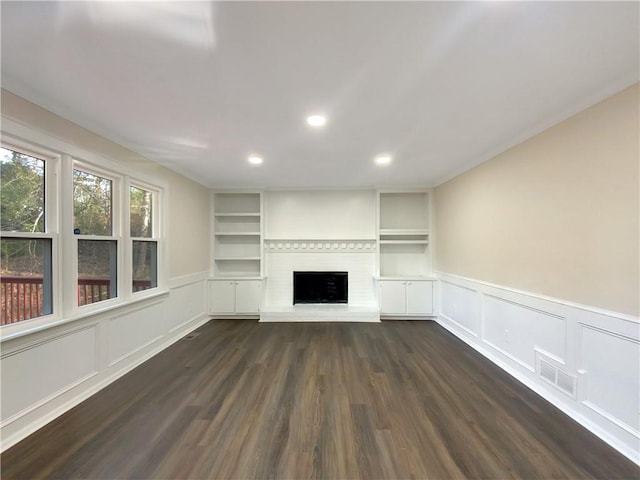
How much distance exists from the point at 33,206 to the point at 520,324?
179 inches

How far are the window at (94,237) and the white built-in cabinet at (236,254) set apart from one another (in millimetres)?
2116

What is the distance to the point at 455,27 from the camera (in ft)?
4.20

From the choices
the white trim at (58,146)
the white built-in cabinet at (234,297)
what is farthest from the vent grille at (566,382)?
the white trim at (58,146)

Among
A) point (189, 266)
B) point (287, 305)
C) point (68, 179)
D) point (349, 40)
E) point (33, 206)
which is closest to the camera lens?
point (349, 40)

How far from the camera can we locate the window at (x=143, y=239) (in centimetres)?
312

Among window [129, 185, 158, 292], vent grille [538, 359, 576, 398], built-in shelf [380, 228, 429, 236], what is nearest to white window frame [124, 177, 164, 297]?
window [129, 185, 158, 292]

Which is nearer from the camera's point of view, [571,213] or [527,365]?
[571,213]

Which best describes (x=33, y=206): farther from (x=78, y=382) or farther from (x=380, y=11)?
(x=380, y=11)

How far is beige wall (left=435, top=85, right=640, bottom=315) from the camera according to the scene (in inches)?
68.8

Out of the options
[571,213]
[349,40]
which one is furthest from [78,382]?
[571,213]

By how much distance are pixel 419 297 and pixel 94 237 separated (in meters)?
4.74

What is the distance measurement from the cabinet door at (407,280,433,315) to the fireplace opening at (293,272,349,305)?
3.85 feet

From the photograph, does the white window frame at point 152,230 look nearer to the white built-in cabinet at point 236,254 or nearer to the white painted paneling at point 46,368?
the white painted paneling at point 46,368

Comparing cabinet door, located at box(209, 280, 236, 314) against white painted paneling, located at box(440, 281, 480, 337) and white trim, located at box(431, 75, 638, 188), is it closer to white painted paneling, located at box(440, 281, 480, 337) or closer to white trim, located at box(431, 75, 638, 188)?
white painted paneling, located at box(440, 281, 480, 337)
